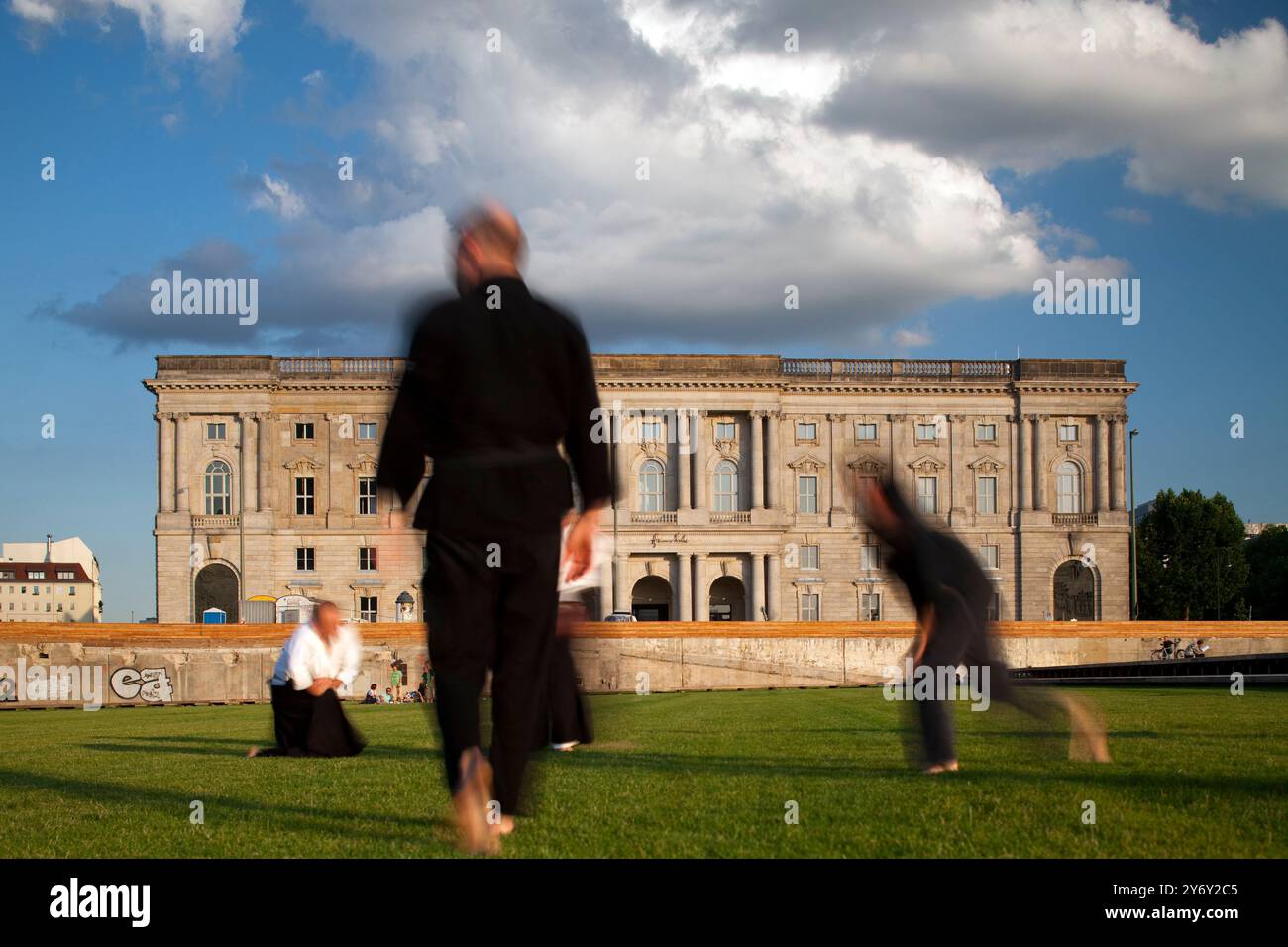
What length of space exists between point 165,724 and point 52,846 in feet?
52.2

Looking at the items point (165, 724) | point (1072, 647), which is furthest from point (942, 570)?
point (1072, 647)

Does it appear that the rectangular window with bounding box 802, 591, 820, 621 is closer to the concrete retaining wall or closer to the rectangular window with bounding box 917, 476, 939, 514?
the rectangular window with bounding box 917, 476, 939, 514

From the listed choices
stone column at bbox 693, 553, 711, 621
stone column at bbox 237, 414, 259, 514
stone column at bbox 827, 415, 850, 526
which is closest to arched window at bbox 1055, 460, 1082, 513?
stone column at bbox 827, 415, 850, 526

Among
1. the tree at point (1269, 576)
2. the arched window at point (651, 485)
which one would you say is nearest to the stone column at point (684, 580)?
the arched window at point (651, 485)

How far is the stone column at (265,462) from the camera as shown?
72.5 m

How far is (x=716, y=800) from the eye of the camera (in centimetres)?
654

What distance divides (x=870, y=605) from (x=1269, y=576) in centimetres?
Result: 4164

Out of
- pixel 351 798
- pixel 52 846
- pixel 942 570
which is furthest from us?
pixel 942 570

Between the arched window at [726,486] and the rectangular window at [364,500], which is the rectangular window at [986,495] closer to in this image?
the arched window at [726,486]

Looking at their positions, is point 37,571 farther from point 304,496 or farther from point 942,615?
point 942,615

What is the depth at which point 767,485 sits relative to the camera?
73.8m

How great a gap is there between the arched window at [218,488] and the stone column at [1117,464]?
50.5m

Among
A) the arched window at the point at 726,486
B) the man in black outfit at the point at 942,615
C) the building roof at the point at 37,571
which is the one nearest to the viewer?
the man in black outfit at the point at 942,615
